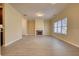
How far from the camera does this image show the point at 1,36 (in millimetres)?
5102

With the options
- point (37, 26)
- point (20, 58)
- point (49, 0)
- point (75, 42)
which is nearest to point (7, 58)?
point (20, 58)

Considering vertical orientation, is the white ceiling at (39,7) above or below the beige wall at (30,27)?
above

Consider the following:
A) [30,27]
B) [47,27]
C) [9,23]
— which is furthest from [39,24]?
[9,23]

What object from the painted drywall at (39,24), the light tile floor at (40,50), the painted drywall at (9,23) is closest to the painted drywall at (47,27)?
the painted drywall at (39,24)

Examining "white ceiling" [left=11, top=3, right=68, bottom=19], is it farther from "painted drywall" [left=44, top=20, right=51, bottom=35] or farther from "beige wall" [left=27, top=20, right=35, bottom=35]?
"beige wall" [left=27, top=20, right=35, bottom=35]

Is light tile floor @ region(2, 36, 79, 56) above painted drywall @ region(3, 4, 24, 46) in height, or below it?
below

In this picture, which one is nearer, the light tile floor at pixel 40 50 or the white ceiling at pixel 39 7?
the light tile floor at pixel 40 50

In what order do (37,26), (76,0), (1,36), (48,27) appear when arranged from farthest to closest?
1. (48,27)
2. (37,26)
3. (1,36)
4. (76,0)

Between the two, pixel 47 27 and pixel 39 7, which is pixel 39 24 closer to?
pixel 47 27

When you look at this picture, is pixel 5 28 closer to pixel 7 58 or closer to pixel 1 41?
pixel 1 41

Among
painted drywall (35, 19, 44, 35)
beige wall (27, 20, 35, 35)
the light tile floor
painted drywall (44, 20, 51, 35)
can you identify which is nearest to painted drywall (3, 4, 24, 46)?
the light tile floor

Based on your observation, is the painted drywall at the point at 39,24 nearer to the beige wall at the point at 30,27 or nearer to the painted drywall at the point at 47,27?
the painted drywall at the point at 47,27

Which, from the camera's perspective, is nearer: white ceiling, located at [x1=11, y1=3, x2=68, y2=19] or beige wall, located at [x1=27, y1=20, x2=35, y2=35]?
white ceiling, located at [x1=11, y1=3, x2=68, y2=19]

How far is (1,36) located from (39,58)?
137 inches
